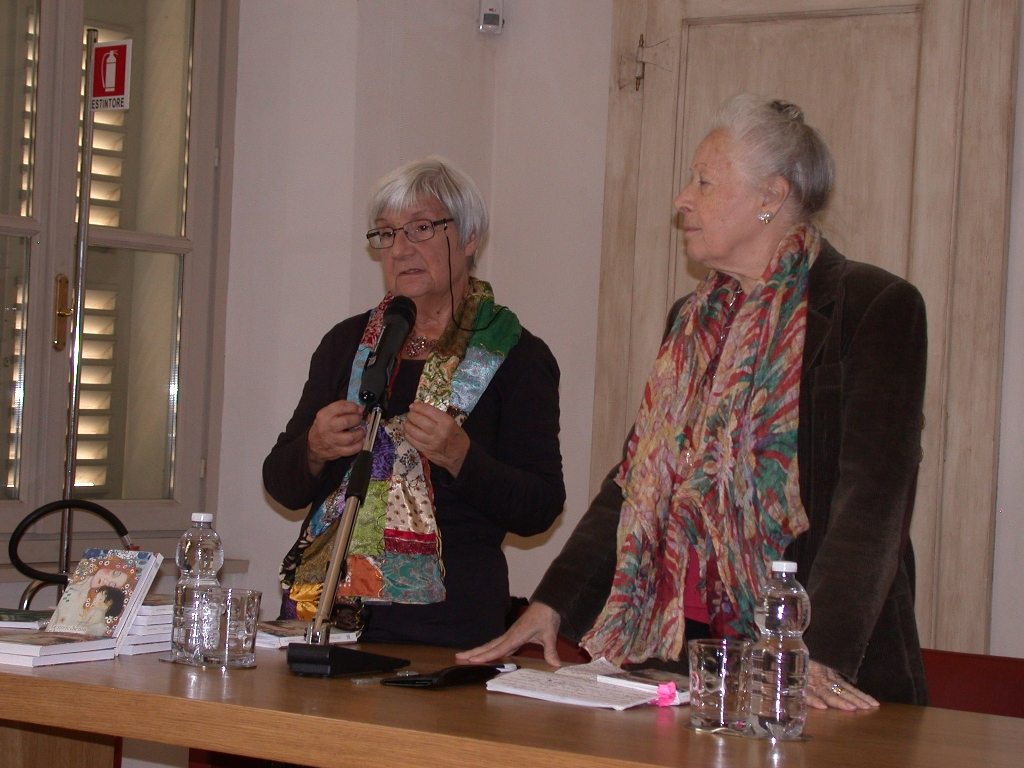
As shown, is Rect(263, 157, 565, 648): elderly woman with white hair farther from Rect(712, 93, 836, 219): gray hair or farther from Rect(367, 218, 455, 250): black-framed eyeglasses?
Rect(712, 93, 836, 219): gray hair

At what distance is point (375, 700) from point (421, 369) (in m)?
1.06

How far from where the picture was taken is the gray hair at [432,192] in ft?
8.23

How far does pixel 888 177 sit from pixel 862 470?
1837mm

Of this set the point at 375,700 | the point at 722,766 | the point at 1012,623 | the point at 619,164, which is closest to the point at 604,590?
the point at 375,700

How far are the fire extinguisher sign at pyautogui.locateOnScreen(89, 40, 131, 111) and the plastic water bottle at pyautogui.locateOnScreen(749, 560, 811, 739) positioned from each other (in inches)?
86.8

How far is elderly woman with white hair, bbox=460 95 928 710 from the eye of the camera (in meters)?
1.76

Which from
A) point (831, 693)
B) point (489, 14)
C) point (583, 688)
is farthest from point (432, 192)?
point (489, 14)

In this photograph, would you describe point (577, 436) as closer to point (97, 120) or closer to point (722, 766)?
point (97, 120)

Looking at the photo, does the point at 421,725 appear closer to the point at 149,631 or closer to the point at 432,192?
the point at 149,631

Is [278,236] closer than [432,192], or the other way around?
[432,192]

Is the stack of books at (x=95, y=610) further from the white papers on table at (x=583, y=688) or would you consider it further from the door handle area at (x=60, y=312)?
the door handle area at (x=60, y=312)

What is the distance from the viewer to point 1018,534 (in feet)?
10.5

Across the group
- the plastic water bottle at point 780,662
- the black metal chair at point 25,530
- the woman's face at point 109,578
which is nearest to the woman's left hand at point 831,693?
the plastic water bottle at point 780,662

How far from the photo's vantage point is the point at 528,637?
1.96 metres
